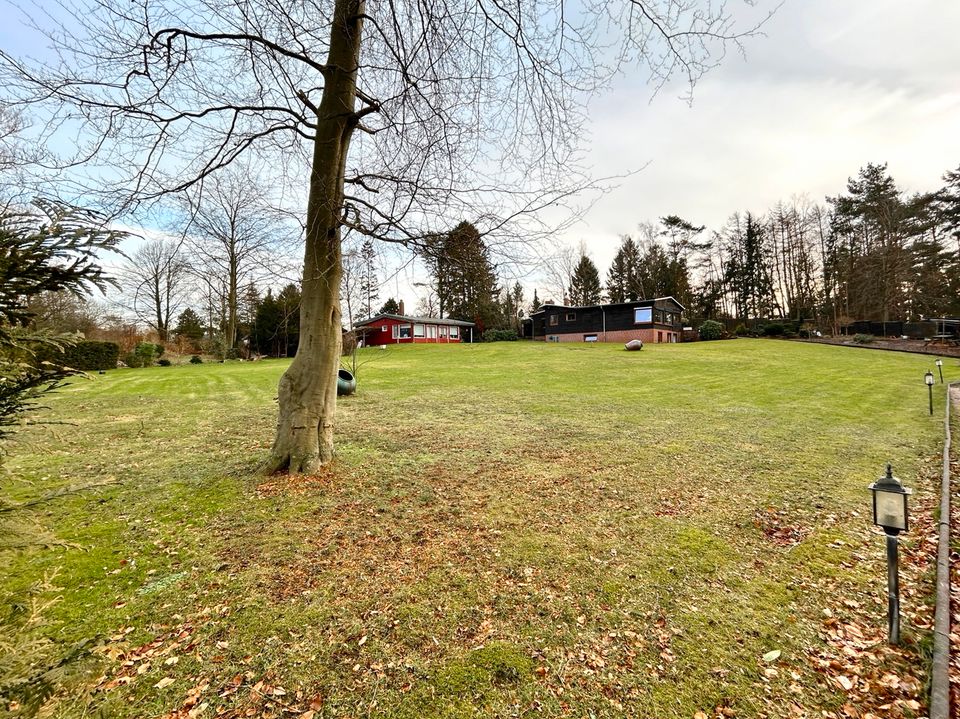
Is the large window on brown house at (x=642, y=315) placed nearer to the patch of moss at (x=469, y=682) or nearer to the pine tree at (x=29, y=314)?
the patch of moss at (x=469, y=682)

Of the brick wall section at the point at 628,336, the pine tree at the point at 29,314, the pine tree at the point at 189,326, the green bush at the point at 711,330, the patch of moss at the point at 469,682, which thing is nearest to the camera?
the pine tree at the point at 29,314

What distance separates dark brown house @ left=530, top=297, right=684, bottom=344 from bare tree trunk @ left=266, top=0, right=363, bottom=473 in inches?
1155

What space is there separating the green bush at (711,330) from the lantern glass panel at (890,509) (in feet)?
116

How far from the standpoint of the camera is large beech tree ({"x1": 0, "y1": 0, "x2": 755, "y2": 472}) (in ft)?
10.3

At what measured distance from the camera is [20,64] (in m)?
3.07

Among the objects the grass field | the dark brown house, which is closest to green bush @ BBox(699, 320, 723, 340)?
the dark brown house

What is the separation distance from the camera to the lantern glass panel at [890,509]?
8.18 feet

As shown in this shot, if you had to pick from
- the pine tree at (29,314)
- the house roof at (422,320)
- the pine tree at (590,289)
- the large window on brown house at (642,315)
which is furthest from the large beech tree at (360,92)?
the pine tree at (590,289)

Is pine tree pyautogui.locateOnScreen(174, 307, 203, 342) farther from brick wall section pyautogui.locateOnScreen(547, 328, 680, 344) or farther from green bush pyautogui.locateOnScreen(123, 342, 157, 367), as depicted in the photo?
brick wall section pyautogui.locateOnScreen(547, 328, 680, 344)

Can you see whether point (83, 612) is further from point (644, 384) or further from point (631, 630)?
point (644, 384)

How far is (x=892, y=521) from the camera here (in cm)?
254

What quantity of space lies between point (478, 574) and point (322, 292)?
142 inches

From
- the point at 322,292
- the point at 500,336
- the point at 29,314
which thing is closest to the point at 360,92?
the point at 322,292

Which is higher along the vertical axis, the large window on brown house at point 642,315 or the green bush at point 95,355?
the large window on brown house at point 642,315
